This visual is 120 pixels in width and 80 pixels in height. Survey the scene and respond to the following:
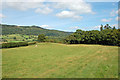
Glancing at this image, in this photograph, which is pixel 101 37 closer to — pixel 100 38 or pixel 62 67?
pixel 100 38

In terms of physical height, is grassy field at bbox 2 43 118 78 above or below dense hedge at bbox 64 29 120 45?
below

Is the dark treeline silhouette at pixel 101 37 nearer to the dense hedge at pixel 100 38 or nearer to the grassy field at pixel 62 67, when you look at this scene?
the dense hedge at pixel 100 38

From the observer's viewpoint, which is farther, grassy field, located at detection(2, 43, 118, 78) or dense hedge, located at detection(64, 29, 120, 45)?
dense hedge, located at detection(64, 29, 120, 45)

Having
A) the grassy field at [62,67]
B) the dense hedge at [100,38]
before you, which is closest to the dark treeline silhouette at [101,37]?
the dense hedge at [100,38]

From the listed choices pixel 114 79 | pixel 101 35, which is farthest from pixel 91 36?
pixel 114 79

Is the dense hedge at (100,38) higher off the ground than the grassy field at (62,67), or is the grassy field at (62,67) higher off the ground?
the dense hedge at (100,38)

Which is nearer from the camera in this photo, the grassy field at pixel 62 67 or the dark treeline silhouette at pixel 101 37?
the grassy field at pixel 62 67

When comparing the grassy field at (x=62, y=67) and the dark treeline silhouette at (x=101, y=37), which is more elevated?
the dark treeline silhouette at (x=101, y=37)

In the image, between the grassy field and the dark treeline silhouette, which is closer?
the grassy field

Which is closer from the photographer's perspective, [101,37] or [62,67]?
[62,67]

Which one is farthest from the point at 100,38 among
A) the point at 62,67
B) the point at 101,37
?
the point at 62,67

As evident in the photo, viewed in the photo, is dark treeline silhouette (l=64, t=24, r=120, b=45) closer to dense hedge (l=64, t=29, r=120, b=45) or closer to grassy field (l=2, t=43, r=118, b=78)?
dense hedge (l=64, t=29, r=120, b=45)

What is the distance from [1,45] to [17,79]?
36860mm

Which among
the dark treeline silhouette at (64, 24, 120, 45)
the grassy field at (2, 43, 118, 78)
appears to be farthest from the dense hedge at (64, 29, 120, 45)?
the grassy field at (2, 43, 118, 78)
